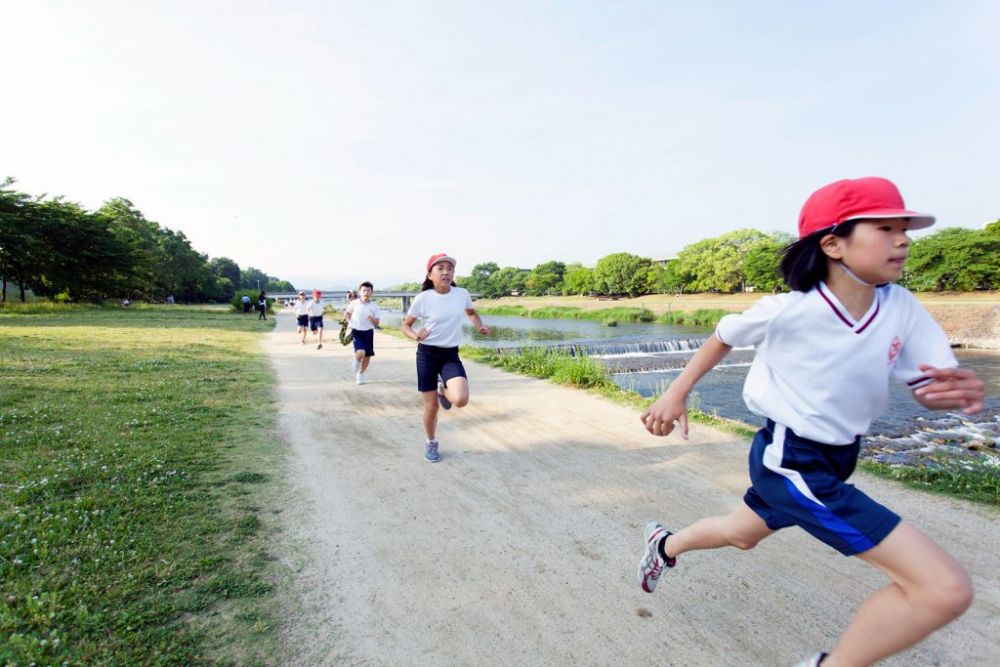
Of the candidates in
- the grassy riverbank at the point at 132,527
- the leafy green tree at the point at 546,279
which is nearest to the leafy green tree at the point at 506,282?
the leafy green tree at the point at 546,279

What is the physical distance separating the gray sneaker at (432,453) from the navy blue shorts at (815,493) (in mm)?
3577

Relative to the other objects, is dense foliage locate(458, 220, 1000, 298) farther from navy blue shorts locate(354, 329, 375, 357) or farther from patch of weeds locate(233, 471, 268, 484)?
patch of weeds locate(233, 471, 268, 484)

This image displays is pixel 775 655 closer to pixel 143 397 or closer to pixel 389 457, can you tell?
pixel 389 457

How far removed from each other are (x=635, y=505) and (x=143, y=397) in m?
7.27

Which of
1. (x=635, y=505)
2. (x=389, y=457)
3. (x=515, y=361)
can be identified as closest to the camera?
(x=635, y=505)

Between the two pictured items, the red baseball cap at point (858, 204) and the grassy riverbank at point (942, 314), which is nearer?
the red baseball cap at point (858, 204)

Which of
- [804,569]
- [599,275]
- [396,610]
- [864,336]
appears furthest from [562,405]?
[599,275]

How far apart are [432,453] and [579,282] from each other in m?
93.1

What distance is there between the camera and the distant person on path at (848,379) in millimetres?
1715

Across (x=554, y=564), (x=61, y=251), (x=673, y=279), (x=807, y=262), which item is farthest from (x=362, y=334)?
(x=673, y=279)

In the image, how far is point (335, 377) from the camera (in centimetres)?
1077

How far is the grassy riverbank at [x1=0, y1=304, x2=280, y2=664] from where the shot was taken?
244cm

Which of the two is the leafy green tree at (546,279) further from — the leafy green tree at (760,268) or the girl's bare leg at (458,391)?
the girl's bare leg at (458,391)

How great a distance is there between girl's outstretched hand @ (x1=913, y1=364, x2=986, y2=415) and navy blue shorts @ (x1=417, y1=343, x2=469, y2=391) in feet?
12.6
